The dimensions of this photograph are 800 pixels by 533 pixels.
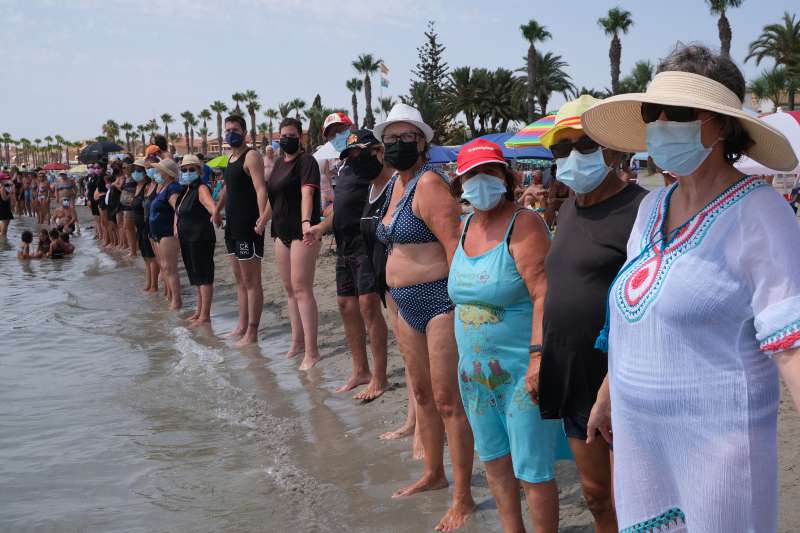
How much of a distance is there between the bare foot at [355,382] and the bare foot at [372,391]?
26cm

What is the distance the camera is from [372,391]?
640 centimetres

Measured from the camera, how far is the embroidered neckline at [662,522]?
223 cm

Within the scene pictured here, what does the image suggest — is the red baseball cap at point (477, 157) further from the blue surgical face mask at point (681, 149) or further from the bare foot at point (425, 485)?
the bare foot at point (425, 485)

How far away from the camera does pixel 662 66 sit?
2480mm

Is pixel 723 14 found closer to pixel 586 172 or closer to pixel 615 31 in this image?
pixel 615 31

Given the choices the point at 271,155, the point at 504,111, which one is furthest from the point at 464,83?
the point at 271,155

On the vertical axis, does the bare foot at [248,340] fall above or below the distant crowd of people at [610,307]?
below

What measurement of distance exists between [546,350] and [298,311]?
5400mm

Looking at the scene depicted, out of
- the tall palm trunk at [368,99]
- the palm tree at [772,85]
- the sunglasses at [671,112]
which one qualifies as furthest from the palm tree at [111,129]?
the sunglasses at [671,112]

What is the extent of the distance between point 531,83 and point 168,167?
51.9 metres

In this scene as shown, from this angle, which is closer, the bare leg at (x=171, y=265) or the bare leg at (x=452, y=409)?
the bare leg at (x=452, y=409)

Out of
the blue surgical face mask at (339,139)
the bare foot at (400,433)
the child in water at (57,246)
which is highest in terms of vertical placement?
the blue surgical face mask at (339,139)

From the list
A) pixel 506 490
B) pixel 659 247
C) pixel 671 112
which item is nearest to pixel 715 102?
pixel 671 112

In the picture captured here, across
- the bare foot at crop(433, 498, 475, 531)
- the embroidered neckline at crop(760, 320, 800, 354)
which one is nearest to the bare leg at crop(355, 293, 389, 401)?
the bare foot at crop(433, 498, 475, 531)
